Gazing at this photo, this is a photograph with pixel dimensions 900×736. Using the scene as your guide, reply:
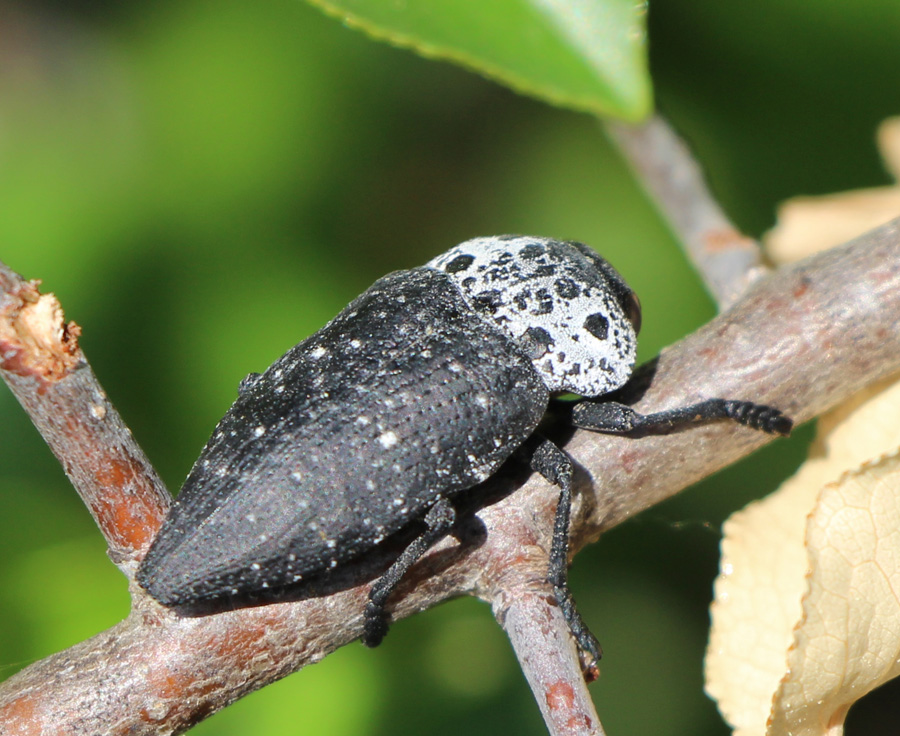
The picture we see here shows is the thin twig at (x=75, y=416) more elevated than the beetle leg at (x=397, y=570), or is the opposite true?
the thin twig at (x=75, y=416)

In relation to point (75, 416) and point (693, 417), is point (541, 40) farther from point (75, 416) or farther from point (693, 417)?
point (75, 416)

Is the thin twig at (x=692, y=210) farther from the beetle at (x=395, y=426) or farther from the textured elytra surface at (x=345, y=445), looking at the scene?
the textured elytra surface at (x=345, y=445)

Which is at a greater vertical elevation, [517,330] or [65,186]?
[65,186]

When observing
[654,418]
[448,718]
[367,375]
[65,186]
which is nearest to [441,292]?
[367,375]

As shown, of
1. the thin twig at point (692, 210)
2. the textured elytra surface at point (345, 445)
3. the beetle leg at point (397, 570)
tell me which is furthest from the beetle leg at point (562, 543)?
the thin twig at point (692, 210)

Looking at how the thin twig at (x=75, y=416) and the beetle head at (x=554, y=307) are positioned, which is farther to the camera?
the beetle head at (x=554, y=307)

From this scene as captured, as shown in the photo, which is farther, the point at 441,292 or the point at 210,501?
the point at 441,292

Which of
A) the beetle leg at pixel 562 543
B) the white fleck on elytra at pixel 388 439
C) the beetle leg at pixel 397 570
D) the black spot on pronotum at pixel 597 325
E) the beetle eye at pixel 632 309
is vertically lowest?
the beetle leg at pixel 562 543

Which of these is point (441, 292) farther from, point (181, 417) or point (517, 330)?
point (181, 417)
